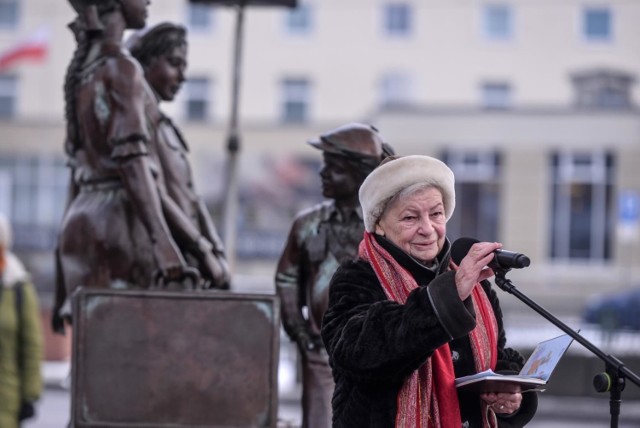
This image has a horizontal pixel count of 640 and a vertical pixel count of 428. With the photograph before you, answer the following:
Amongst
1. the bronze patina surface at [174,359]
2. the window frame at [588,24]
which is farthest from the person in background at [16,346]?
the window frame at [588,24]

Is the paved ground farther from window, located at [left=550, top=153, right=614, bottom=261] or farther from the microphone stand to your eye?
window, located at [left=550, top=153, right=614, bottom=261]

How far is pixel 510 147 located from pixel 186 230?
130 ft

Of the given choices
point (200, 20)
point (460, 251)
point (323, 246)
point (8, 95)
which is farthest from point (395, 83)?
point (460, 251)

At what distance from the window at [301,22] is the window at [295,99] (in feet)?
5.78

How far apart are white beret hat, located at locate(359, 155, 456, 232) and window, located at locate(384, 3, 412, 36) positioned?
47.1 meters

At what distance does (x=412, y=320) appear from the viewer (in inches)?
158

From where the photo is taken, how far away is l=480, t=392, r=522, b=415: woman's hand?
165 inches

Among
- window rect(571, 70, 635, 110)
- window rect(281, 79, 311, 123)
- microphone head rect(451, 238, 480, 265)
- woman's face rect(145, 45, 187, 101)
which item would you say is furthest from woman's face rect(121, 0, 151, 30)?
window rect(281, 79, 311, 123)

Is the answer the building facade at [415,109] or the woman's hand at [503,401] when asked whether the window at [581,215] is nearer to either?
the building facade at [415,109]

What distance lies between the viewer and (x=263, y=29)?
5128 cm

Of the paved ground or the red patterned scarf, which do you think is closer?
the red patterned scarf

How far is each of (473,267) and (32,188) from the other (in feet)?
155

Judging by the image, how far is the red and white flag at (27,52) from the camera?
132 feet

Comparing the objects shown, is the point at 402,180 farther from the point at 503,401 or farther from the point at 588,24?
the point at 588,24
